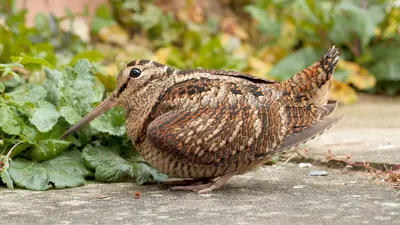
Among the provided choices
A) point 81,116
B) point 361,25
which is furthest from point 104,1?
point 81,116

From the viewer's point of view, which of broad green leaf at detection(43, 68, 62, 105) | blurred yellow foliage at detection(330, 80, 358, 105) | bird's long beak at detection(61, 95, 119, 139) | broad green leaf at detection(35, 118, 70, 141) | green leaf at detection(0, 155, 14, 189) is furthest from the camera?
blurred yellow foliage at detection(330, 80, 358, 105)

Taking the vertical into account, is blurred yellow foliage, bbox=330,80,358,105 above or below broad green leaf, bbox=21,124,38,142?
above

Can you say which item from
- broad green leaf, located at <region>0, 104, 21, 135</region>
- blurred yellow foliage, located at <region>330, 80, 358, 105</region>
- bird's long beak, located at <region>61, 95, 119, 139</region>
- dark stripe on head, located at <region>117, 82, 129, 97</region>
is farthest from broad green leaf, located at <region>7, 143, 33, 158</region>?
blurred yellow foliage, located at <region>330, 80, 358, 105</region>

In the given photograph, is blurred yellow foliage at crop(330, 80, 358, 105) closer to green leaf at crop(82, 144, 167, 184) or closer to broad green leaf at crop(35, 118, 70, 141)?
green leaf at crop(82, 144, 167, 184)

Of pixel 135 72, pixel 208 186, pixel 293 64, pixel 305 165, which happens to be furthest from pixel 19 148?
pixel 293 64

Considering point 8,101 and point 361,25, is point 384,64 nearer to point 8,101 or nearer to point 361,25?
Answer: point 361,25

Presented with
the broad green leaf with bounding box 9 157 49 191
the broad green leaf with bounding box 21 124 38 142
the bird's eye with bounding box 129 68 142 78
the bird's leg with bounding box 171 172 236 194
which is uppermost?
the bird's eye with bounding box 129 68 142 78
